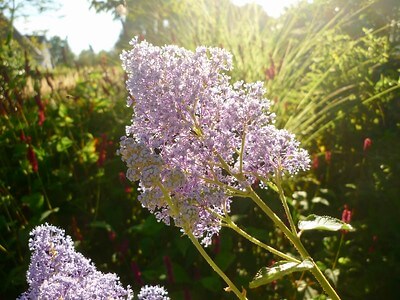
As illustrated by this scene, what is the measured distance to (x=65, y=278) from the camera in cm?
150

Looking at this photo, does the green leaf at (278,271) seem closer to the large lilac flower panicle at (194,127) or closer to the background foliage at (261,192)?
the large lilac flower panicle at (194,127)

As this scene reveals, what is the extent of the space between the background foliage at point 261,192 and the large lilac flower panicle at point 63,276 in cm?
108

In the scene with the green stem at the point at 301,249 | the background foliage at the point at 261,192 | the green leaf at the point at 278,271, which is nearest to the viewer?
the green leaf at the point at 278,271

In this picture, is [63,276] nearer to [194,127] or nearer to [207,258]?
[207,258]

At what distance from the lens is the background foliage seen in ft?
10.8

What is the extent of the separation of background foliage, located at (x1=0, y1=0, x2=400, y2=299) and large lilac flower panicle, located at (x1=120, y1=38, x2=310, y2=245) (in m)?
1.19

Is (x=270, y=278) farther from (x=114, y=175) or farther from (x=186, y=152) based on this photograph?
(x=114, y=175)

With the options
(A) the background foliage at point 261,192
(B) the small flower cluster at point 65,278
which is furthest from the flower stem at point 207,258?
(A) the background foliage at point 261,192

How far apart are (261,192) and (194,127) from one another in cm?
213

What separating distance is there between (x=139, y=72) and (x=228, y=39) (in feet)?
13.1

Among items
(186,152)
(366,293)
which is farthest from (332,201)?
(186,152)

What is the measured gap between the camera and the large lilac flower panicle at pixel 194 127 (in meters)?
1.54

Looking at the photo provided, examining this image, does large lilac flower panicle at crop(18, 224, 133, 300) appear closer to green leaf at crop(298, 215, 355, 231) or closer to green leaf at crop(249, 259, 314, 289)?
green leaf at crop(249, 259, 314, 289)

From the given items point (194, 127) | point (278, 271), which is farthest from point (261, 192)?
point (278, 271)
